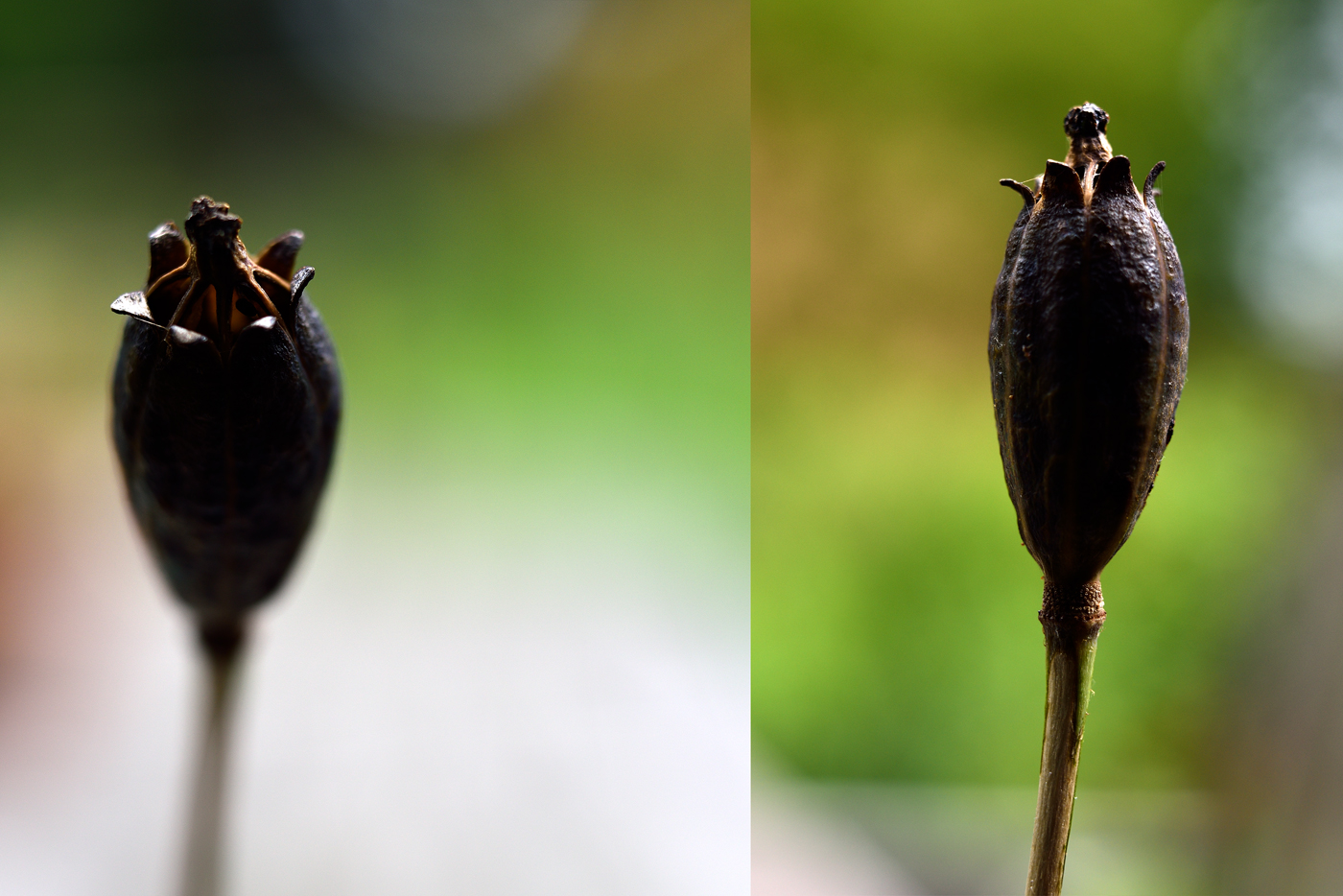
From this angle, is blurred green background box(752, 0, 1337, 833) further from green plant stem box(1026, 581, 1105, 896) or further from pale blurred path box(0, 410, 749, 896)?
green plant stem box(1026, 581, 1105, 896)

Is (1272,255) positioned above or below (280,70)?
below

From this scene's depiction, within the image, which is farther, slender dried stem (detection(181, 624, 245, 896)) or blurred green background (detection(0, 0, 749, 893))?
blurred green background (detection(0, 0, 749, 893))

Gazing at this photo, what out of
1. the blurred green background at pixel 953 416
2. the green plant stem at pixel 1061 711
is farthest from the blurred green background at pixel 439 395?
the green plant stem at pixel 1061 711

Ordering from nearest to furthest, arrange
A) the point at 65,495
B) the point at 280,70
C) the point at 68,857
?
the point at 68,857, the point at 65,495, the point at 280,70

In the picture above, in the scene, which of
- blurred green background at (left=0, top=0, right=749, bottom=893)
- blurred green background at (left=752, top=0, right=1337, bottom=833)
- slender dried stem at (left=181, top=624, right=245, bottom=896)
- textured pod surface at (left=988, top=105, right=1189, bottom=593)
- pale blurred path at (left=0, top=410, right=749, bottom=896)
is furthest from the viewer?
blurred green background at (left=752, top=0, right=1337, bottom=833)

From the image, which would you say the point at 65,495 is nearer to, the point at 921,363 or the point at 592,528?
the point at 592,528

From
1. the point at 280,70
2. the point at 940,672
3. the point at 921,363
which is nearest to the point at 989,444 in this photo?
the point at 921,363

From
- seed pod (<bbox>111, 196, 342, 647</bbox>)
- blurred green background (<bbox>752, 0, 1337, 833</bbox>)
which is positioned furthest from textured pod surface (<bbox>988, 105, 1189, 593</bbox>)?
blurred green background (<bbox>752, 0, 1337, 833</bbox>)
